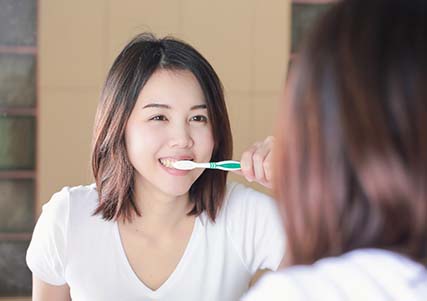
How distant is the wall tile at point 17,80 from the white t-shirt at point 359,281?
2.06m

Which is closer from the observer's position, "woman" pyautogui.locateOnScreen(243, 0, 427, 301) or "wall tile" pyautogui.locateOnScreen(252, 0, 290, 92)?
"woman" pyautogui.locateOnScreen(243, 0, 427, 301)

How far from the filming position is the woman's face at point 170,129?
1.38 m

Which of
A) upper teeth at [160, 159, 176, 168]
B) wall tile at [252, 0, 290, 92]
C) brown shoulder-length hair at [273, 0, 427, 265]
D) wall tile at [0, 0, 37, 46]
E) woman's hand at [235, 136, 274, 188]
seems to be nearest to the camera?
brown shoulder-length hair at [273, 0, 427, 265]

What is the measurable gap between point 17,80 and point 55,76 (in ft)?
0.44

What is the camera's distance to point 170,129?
1.38m

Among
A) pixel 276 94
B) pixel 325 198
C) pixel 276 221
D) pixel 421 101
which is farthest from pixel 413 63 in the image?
pixel 276 94

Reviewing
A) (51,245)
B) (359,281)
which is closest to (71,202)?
(51,245)

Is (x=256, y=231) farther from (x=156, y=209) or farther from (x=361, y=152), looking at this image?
(x=361, y=152)

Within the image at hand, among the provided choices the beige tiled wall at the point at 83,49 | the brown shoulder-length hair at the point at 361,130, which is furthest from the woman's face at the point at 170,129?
the beige tiled wall at the point at 83,49

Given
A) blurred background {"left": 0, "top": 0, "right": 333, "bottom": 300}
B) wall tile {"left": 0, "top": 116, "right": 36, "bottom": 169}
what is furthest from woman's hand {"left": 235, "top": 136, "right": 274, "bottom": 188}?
wall tile {"left": 0, "top": 116, "right": 36, "bottom": 169}

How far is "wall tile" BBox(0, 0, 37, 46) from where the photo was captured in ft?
8.12

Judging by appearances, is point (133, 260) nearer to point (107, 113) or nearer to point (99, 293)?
point (99, 293)

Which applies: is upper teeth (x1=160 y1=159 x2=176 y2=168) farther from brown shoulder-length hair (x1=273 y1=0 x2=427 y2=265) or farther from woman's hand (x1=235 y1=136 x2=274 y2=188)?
brown shoulder-length hair (x1=273 y1=0 x2=427 y2=265)

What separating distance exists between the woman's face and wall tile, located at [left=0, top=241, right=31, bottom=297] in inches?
51.1
